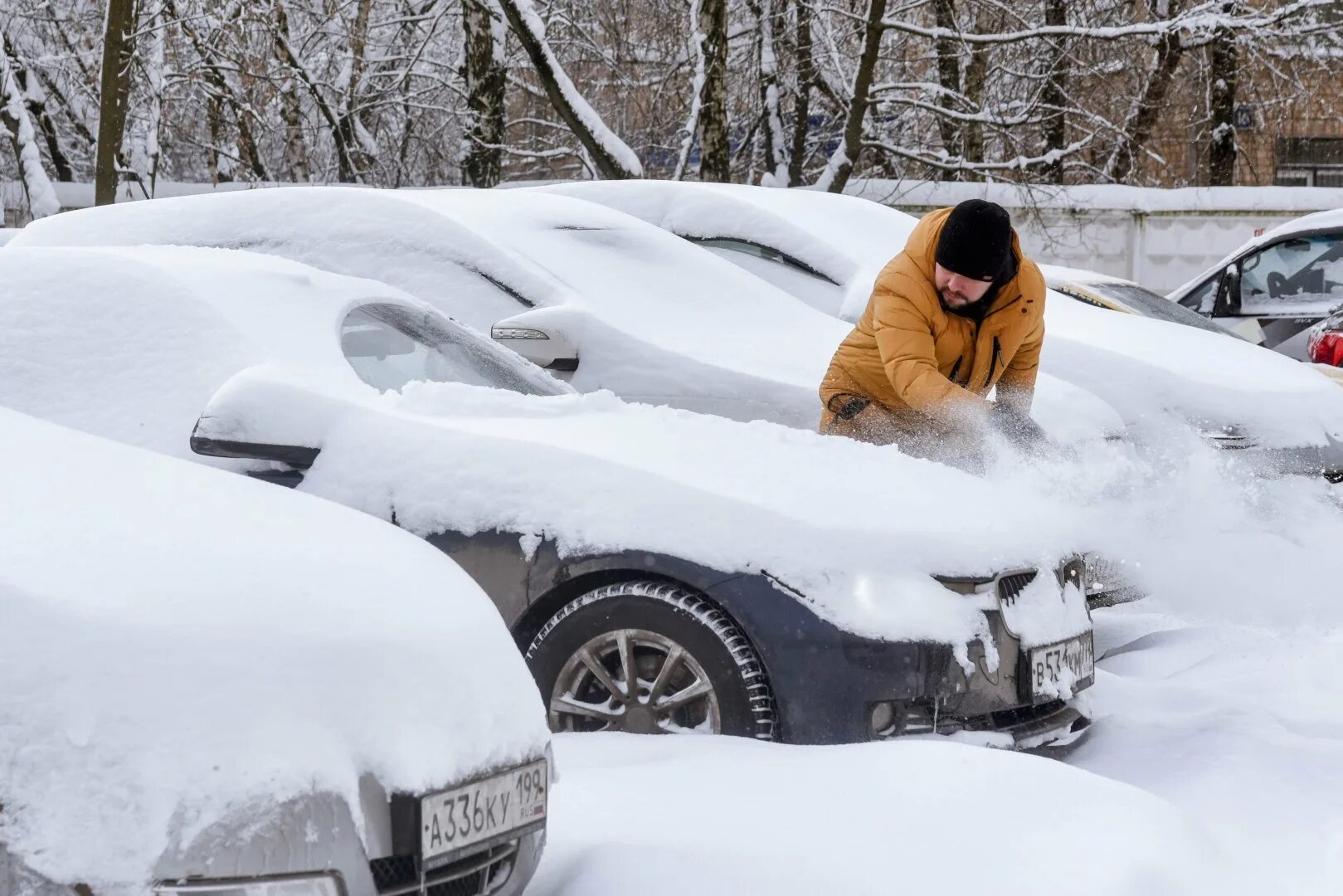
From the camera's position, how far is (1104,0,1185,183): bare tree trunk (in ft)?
62.7

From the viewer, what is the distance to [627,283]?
686cm

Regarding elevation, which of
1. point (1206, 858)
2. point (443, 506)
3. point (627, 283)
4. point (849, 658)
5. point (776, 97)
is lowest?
point (1206, 858)

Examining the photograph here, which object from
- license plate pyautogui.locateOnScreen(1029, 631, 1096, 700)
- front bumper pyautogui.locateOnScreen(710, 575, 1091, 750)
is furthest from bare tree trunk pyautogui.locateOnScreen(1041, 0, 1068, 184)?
front bumper pyautogui.locateOnScreen(710, 575, 1091, 750)

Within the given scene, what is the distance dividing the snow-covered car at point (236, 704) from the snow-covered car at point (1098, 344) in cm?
444

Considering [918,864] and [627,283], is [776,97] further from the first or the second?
[918,864]

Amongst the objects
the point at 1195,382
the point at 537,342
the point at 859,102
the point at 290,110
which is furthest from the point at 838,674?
the point at 290,110

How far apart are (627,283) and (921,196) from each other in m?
11.2

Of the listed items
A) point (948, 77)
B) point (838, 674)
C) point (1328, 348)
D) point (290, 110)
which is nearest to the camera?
point (838, 674)

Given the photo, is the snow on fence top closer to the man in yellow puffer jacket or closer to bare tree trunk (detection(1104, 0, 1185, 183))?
bare tree trunk (detection(1104, 0, 1185, 183))

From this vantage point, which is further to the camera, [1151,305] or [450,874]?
[1151,305]

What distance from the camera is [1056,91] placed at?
1870cm

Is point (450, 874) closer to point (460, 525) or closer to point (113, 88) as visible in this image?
point (460, 525)

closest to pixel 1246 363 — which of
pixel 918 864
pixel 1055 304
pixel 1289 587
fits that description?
pixel 1055 304

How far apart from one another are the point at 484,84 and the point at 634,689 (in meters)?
13.2
